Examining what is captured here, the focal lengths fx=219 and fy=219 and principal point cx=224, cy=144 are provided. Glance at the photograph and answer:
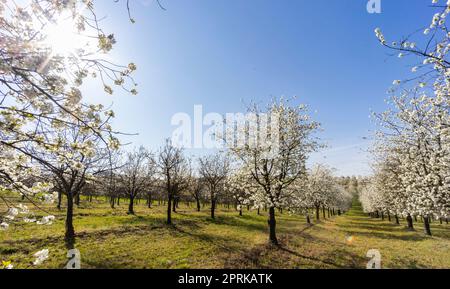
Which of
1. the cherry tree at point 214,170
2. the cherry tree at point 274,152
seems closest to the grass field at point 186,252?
the cherry tree at point 274,152

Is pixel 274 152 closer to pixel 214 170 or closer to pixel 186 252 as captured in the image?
pixel 186 252

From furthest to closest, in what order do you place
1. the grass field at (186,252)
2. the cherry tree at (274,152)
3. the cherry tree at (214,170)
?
the cherry tree at (214,170) < the cherry tree at (274,152) < the grass field at (186,252)

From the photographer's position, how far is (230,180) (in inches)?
805

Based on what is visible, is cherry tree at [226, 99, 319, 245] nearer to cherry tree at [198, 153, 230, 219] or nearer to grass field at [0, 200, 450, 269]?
grass field at [0, 200, 450, 269]

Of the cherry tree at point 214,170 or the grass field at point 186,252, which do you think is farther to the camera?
the cherry tree at point 214,170

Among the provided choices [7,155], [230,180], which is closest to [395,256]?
[230,180]

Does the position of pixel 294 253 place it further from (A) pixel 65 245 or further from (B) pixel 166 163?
(B) pixel 166 163

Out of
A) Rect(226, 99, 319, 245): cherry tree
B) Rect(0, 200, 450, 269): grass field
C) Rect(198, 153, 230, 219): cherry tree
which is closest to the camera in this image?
Rect(0, 200, 450, 269): grass field

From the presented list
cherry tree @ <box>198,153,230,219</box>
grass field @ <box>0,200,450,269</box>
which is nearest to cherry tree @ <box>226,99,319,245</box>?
grass field @ <box>0,200,450,269</box>

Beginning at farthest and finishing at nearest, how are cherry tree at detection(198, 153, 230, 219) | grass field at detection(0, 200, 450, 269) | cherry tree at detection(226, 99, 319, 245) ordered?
cherry tree at detection(198, 153, 230, 219)
cherry tree at detection(226, 99, 319, 245)
grass field at detection(0, 200, 450, 269)

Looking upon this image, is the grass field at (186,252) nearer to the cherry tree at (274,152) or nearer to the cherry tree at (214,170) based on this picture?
the cherry tree at (274,152)

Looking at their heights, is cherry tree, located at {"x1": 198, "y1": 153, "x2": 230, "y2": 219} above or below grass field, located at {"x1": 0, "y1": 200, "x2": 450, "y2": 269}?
above

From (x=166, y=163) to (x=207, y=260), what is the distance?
17.8 metres

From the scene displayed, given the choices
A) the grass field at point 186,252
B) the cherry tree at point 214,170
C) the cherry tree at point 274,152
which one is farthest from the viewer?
the cherry tree at point 214,170
